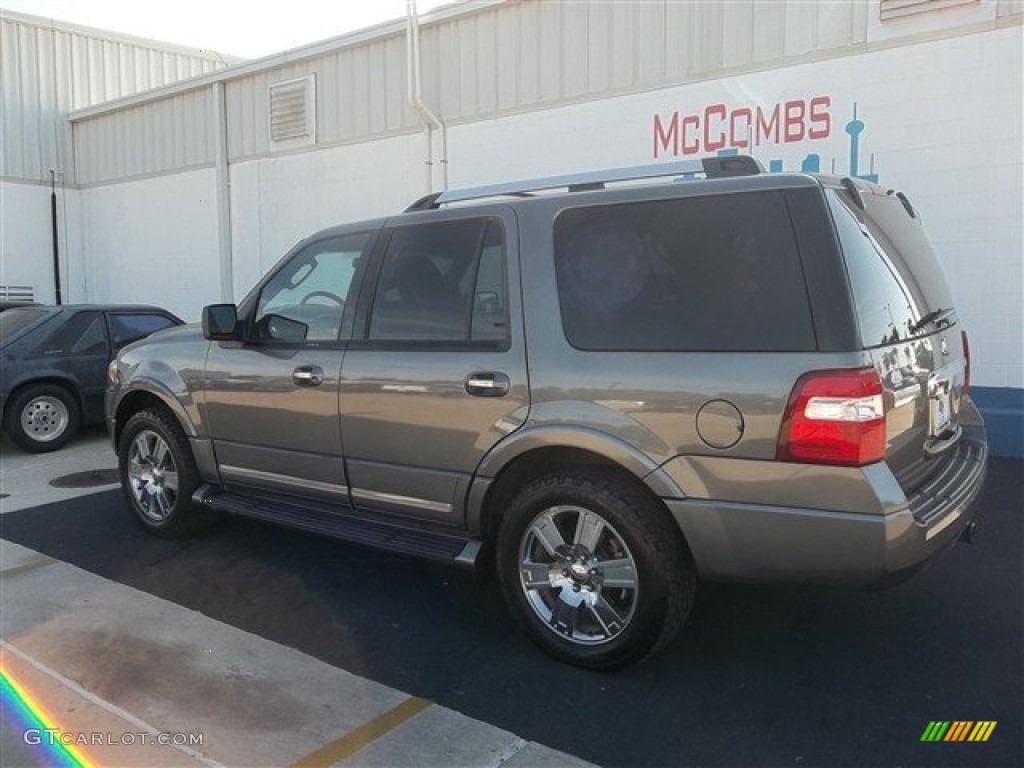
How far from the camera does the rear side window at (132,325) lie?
864 centimetres

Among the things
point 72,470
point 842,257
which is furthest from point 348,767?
point 72,470

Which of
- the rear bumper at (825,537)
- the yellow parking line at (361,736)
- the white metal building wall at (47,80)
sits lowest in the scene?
the yellow parking line at (361,736)

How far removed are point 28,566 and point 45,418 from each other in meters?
3.83

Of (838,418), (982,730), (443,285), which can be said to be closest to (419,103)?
(443,285)

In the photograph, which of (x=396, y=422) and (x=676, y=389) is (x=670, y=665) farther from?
(x=396, y=422)

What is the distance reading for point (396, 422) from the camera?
3789 millimetres

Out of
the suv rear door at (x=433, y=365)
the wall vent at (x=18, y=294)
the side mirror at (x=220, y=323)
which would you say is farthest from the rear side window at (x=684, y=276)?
the wall vent at (x=18, y=294)

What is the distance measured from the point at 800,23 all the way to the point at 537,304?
18.0ft

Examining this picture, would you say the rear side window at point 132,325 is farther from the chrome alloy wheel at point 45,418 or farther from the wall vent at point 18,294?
the wall vent at point 18,294

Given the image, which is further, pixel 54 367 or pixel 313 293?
pixel 54 367

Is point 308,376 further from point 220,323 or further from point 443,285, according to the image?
point 443,285

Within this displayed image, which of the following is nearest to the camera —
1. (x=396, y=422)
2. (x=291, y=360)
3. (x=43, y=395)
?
(x=396, y=422)

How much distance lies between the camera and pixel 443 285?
3801mm

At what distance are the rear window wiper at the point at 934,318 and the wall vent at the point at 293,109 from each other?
935cm
